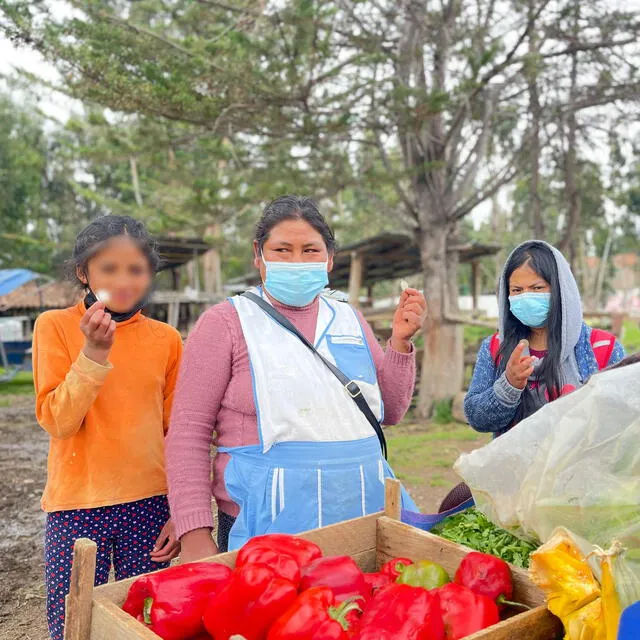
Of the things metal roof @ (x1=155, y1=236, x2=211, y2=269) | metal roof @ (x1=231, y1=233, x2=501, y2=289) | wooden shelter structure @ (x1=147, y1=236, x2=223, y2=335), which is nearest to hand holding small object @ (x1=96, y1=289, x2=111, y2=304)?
metal roof @ (x1=231, y1=233, x2=501, y2=289)

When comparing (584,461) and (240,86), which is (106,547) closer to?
(584,461)

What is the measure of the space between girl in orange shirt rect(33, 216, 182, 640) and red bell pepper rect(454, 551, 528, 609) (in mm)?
1160

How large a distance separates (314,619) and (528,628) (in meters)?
0.43

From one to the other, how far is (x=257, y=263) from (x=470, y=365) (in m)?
13.1

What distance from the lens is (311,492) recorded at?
202 cm

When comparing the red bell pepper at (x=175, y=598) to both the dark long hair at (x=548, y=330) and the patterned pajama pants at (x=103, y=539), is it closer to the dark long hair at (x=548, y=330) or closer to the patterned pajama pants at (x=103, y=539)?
the patterned pajama pants at (x=103, y=539)

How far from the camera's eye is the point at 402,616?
4.25 feet

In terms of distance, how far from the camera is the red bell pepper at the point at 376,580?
158 centimetres

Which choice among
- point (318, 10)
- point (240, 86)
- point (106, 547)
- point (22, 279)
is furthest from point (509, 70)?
point (22, 279)

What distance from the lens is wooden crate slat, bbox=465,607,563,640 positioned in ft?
4.18

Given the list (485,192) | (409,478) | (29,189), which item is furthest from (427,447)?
(29,189)

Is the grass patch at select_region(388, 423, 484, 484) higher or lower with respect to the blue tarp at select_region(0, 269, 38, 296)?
lower

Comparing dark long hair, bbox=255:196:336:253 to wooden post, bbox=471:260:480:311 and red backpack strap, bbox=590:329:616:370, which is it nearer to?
red backpack strap, bbox=590:329:616:370

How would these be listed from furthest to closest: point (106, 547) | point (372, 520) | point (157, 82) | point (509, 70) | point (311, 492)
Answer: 1. point (509, 70)
2. point (157, 82)
3. point (106, 547)
4. point (311, 492)
5. point (372, 520)
